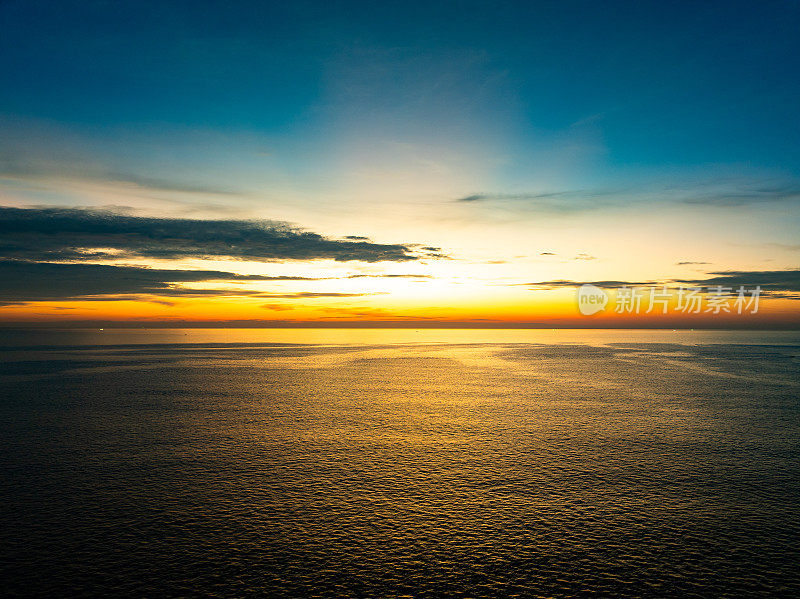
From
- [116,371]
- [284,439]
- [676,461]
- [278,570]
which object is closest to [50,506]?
[278,570]

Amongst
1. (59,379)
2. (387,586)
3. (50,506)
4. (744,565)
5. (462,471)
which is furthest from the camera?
(59,379)

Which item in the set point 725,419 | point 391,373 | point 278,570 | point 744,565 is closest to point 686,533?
point 744,565

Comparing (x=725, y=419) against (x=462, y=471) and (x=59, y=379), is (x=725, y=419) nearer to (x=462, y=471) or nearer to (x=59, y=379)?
(x=462, y=471)

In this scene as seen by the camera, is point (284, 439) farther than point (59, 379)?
No

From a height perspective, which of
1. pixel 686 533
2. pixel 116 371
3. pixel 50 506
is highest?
pixel 686 533

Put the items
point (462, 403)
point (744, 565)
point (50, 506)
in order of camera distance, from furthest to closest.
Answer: point (462, 403), point (50, 506), point (744, 565)

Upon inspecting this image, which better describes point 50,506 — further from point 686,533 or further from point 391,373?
point 391,373

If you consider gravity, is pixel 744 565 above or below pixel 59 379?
above
